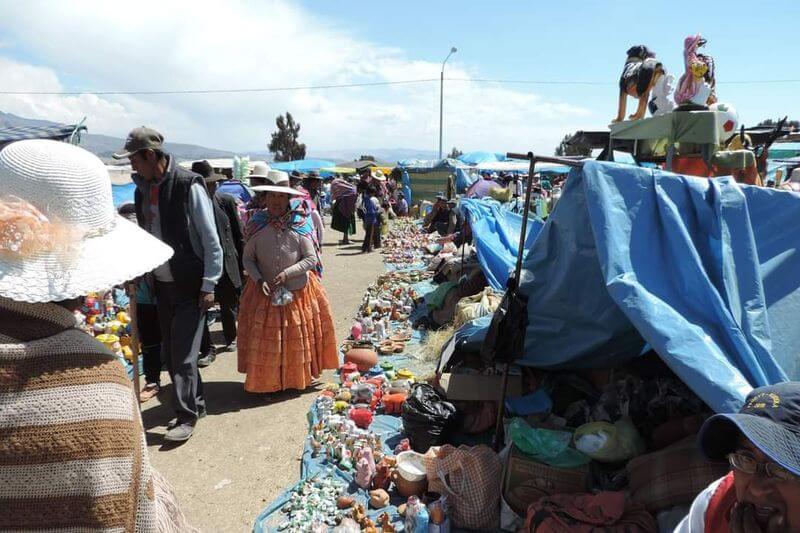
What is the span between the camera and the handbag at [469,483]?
9.31 feet

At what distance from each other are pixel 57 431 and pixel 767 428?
164 centimetres

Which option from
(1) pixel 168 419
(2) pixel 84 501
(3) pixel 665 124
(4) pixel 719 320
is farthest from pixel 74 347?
(3) pixel 665 124

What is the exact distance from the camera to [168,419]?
3.99 metres

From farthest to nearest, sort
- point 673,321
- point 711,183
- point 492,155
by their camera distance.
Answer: point 492,155 → point 711,183 → point 673,321

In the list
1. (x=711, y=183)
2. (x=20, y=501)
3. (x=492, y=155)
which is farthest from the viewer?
(x=492, y=155)

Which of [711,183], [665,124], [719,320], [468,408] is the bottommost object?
[468,408]

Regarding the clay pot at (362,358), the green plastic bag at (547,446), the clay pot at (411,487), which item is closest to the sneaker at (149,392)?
the clay pot at (362,358)

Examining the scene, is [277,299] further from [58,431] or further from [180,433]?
[58,431]

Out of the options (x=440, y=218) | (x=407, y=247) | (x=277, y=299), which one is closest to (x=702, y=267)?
(x=277, y=299)

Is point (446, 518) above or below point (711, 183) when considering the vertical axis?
below

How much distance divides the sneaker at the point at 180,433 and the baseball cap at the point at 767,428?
3412 mm

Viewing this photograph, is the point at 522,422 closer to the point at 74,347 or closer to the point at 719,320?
the point at 719,320

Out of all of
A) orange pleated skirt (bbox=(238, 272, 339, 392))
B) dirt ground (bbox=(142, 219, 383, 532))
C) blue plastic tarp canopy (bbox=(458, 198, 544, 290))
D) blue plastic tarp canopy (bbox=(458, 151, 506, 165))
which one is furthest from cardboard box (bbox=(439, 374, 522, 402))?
blue plastic tarp canopy (bbox=(458, 151, 506, 165))

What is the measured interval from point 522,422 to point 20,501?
2.68 m
